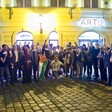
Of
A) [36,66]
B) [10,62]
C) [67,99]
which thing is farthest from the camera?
[36,66]

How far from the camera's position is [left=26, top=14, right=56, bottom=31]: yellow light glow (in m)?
23.2

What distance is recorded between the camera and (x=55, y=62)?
50.0 ft

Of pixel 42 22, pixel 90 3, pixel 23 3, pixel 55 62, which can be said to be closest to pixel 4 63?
pixel 55 62

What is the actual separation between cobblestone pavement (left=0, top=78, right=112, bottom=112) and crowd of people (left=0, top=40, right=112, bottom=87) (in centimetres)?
95

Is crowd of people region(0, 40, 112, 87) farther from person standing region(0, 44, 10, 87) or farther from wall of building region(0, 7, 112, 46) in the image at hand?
wall of building region(0, 7, 112, 46)

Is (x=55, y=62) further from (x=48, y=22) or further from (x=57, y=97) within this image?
(x=48, y=22)

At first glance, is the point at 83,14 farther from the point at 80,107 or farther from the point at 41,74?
the point at 80,107

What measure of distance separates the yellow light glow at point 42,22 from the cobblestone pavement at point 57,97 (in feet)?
34.8

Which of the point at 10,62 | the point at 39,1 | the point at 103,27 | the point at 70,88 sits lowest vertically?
the point at 70,88

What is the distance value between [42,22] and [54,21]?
1.00m

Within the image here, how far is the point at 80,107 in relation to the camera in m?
8.49

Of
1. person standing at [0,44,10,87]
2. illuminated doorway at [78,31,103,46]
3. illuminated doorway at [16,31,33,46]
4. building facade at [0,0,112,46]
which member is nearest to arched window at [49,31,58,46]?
building facade at [0,0,112,46]

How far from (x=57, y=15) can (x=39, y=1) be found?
1848 mm

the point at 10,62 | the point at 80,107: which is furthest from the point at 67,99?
the point at 10,62
